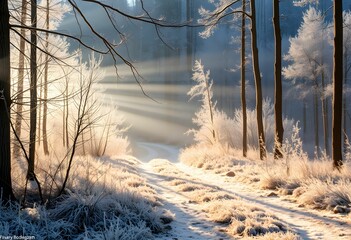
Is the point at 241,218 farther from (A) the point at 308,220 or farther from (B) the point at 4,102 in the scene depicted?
(B) the point at 4,102

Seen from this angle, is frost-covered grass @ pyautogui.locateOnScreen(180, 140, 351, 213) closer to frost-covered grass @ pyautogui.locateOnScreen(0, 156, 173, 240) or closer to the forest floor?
the forest floor

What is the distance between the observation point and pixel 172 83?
49.5 m

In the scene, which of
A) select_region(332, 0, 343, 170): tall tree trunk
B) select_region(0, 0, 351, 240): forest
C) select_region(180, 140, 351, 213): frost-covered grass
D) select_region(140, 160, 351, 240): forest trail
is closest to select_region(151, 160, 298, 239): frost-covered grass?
select_region(0, 0, 351, 240): forest

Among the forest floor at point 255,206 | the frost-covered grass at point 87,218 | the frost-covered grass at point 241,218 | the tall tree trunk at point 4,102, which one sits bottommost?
the forest floor at point 255,206

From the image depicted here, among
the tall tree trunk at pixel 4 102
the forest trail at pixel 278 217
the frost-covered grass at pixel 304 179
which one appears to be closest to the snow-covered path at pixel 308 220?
the forest trail at pixel 278 217

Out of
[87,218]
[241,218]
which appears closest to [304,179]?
[241,218]

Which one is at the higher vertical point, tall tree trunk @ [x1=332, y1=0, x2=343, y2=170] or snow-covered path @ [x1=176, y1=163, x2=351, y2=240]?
tall tree trunk @ [x1=332, y1=0, x2=343, y2=170]

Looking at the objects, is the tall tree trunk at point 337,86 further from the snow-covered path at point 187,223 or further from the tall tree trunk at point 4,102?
the tall tree trunk at point 4,102

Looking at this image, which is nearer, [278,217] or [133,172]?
[278,217]

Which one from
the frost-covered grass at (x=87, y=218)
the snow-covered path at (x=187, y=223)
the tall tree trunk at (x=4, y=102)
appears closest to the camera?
the frost-covered grass at (x=87, y=218)

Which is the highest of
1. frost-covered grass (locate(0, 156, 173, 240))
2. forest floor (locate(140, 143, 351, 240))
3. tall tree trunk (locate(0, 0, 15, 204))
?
tall tree trunk (locate(0, 0, 15, 204))

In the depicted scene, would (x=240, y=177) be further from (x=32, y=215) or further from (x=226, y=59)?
(x=226, y=59)

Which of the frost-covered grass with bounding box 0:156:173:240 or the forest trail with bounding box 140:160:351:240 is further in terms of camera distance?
the forest trail with bounding box 140:160:351:240

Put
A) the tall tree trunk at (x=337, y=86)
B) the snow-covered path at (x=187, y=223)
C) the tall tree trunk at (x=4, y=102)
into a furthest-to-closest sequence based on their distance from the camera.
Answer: the tall tree trunk at (x=337, y=86), the tall tree trunk at (x=4, y=102), the snow-covered path at (x=187, y=223)
